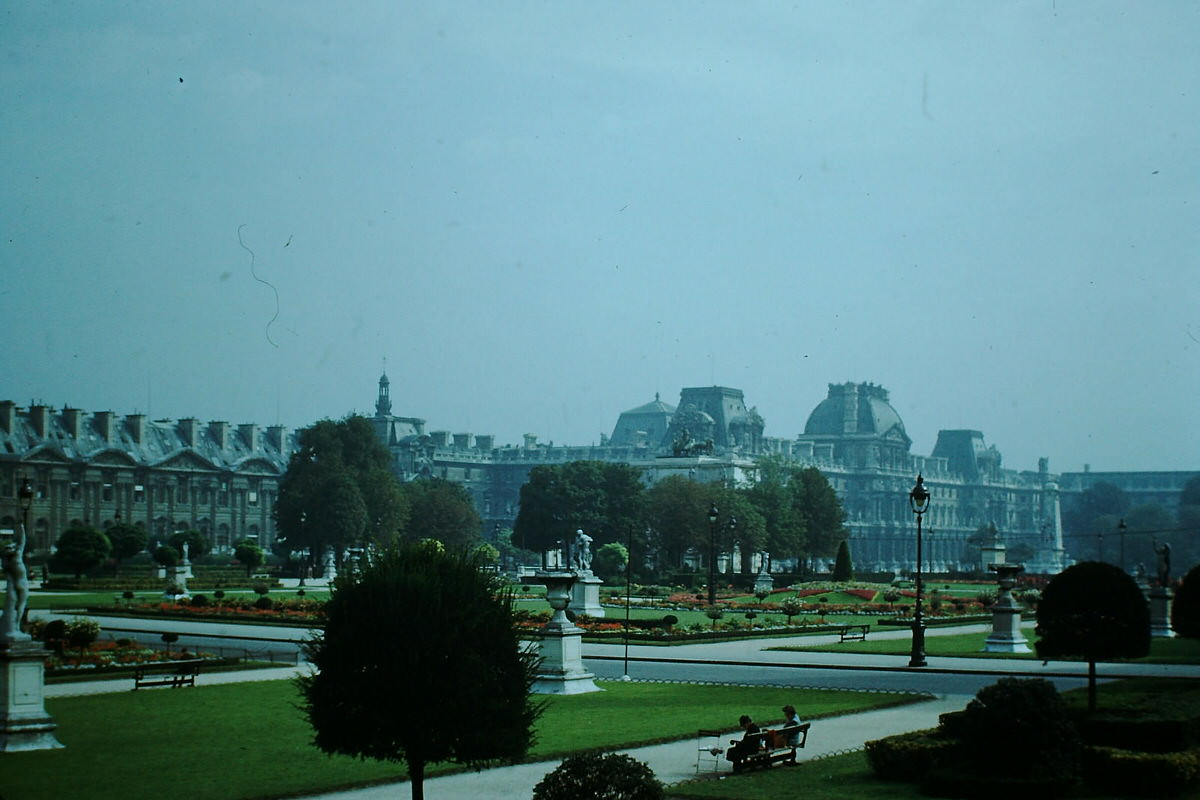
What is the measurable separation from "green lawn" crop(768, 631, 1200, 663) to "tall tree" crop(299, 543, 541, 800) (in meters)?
26.6

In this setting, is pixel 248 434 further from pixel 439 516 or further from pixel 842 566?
pixel 842 566

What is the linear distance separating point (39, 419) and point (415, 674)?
114021 millimetres

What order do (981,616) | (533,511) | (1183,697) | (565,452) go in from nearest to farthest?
(1183,697) → (981,616) → (533,511) → (565,452)

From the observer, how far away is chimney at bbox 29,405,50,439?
398ft

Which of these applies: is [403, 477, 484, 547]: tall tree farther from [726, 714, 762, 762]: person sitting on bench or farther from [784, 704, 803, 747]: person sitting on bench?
[726, 714, 762, 762]: person sitting on bench

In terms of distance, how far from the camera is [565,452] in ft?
637

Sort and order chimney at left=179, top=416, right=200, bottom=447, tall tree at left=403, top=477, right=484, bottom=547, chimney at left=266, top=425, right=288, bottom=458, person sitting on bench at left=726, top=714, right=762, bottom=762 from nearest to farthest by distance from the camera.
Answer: person sitting on bench at left=726, top=714, right=762, bottom=762 < tall tree at left=403, top=477, right=484, bottom=547 < chimney at left=179, top=416, right=200, bottom=447 < chimney at left=266, top=425, right=288, bottom=458

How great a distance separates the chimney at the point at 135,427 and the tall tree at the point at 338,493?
1367 inches

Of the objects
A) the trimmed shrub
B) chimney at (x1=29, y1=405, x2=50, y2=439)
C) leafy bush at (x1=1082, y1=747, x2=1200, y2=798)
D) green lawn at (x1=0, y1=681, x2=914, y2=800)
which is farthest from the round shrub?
chimney at (x1=29, y1=405, x2=50, y2=439)

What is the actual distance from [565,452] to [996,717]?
176 metres

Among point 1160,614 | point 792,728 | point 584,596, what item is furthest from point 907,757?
point 1160,614

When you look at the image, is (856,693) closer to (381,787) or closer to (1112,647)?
(1112,647)

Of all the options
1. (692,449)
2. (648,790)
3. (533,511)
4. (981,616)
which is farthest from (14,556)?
(692,449)

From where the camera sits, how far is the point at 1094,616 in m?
25.2
